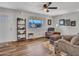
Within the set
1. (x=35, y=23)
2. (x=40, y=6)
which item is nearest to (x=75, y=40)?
(x=35, y=23)

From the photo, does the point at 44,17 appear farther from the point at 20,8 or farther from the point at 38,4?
the point at 20,8

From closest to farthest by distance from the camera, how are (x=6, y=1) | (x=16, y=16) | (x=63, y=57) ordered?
(x=6, y=1) < (x=63, y=57) < (x=16, y=16)

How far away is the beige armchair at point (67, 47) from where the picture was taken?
263cm

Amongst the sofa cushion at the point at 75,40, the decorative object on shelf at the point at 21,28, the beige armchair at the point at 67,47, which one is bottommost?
the beige armchair at the point at 67,47

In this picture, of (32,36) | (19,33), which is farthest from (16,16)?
(32,36)

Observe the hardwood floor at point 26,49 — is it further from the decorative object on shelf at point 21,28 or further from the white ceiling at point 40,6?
the white ceiling at point 40,6

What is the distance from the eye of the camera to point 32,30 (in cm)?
284

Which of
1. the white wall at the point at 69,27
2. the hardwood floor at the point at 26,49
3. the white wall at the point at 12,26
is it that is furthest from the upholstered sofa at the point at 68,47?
the white wall at the point at 12,26

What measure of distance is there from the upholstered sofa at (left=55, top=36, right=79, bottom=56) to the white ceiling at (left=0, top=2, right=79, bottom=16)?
66 cm

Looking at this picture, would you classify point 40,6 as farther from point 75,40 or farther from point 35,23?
point 75,40

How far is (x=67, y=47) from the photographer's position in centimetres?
291

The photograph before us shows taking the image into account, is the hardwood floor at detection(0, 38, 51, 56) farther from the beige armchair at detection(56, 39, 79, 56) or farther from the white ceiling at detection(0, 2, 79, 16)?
the white ceiling at detection(0, 2, 79, 16)

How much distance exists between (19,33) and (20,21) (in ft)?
0.92

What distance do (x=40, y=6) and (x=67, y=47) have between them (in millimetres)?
1153
